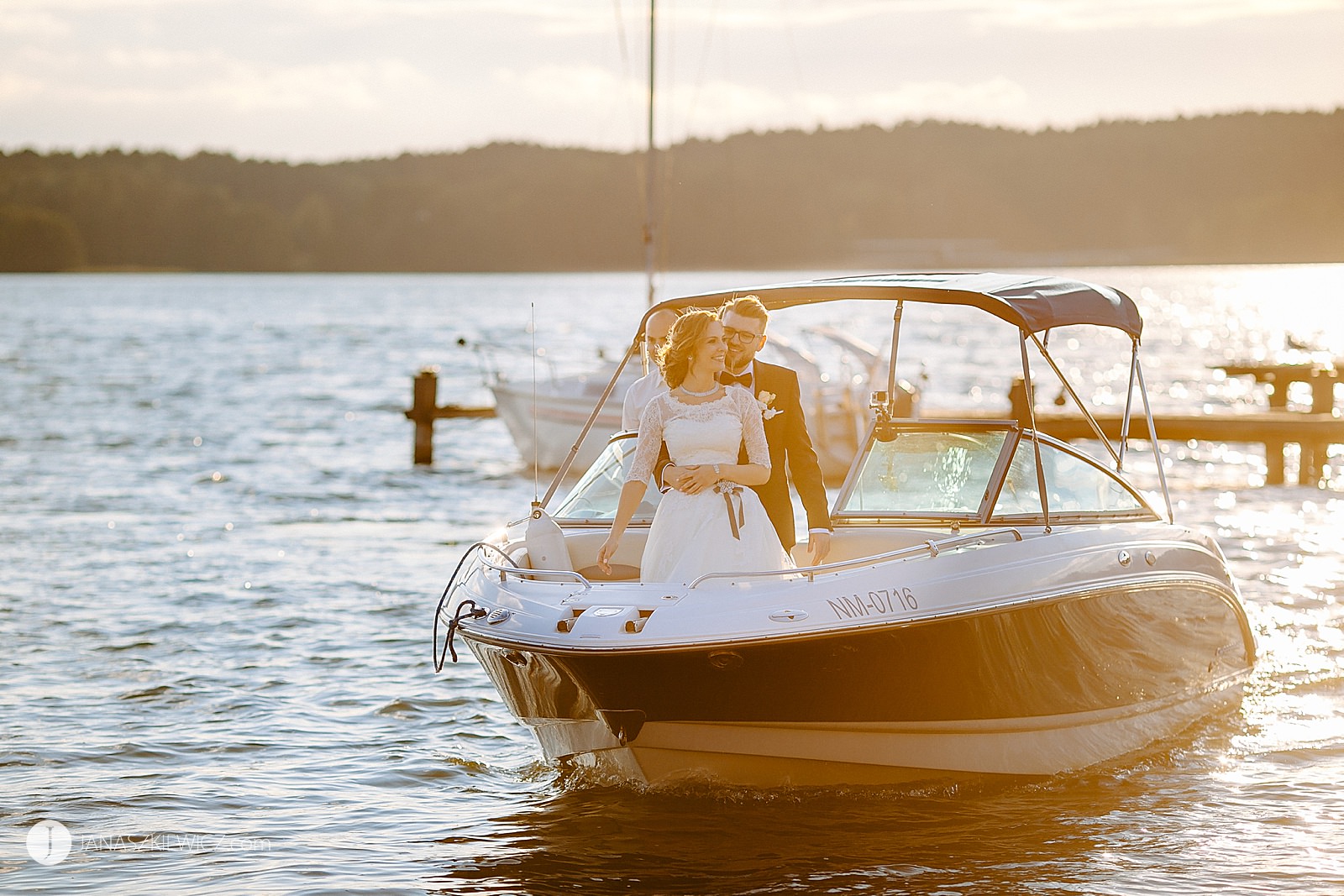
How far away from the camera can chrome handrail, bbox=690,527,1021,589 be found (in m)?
6.89

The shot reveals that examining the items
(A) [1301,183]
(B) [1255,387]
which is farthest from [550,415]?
(A) [1301,183]

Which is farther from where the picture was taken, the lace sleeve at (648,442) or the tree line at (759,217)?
the tree line at (759,217)

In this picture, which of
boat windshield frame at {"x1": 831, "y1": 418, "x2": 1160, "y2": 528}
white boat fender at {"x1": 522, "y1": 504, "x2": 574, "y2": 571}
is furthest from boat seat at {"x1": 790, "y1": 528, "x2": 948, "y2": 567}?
white boat fender at {"x1": 522, "y1": 504, "x2": 574, "y2": 571}

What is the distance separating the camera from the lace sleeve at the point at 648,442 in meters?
7.00

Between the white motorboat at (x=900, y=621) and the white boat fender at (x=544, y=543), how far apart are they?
1cm

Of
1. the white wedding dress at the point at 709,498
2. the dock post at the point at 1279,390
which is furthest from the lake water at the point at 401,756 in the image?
the dock post at the point at 1279,390

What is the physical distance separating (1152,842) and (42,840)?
17.1 feet

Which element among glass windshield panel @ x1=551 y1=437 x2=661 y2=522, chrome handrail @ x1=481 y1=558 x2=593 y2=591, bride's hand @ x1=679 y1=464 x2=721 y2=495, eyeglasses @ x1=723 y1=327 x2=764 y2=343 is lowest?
chrome handrail @ x1=481 y1=558 x2=593 y2=591

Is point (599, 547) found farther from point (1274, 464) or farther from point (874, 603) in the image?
point (1274, 464)

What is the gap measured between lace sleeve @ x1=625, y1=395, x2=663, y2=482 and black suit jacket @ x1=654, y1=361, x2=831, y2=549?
0.88 feet

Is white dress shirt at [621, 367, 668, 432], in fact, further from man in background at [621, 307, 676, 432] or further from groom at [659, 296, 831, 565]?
groom at [659, 296, 831, 565]

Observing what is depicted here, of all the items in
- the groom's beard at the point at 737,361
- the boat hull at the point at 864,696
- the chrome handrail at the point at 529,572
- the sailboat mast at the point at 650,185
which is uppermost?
the sailboat mast at the point at 650,185

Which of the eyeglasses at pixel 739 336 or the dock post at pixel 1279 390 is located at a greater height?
the eyeglasses at pixel 739 336

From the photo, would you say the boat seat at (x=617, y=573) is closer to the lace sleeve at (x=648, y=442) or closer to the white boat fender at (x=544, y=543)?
the white boat fender at (x=544, y=543)
